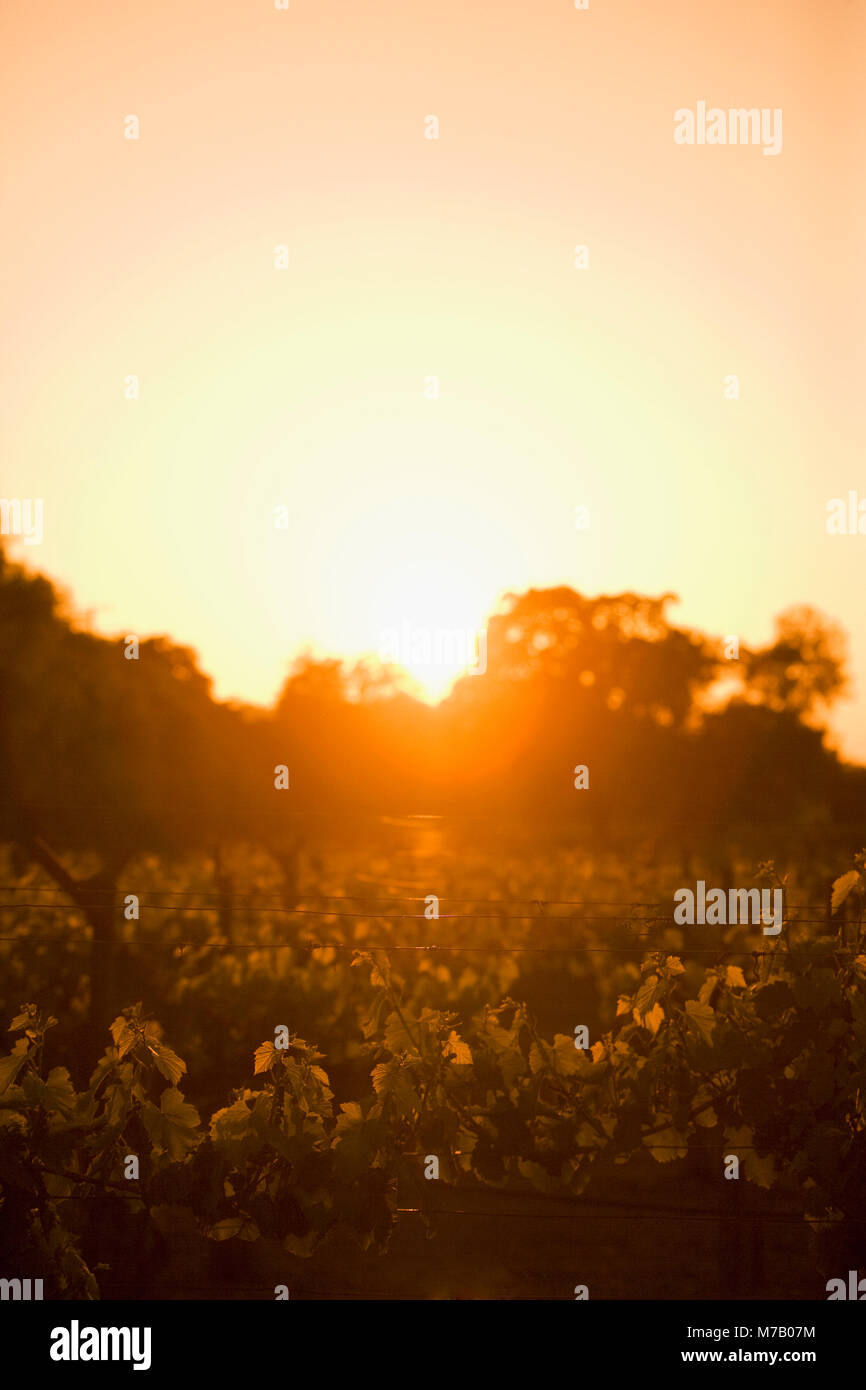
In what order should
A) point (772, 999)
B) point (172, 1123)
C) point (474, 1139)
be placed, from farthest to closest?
point (772, 999), point (474, 1139), point (172, 1123)

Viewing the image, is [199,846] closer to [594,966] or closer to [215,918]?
[215,918]

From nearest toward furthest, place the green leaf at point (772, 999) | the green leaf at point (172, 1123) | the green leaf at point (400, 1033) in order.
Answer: the green leaf at point (172, 1123) → the green leaf at point (400, 1033) → the green leaf at point (772, 999)

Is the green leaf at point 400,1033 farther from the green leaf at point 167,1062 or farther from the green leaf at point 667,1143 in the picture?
the green leaf at point 667,1143

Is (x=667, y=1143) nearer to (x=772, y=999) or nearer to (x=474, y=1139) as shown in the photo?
(x=772, y=999)

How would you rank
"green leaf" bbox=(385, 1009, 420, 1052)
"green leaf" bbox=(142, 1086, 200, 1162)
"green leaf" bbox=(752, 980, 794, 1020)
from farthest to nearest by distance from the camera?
"green leaf" bbox=(752, 980, 794, 1020) → "green leaf" bbox=(385, 1009, 420, 1052) → "green leaf" bbox=(142, 1086, 200, 1162)

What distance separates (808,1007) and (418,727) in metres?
6.27

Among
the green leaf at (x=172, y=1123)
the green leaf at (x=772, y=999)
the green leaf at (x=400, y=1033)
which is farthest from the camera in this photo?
the green leaf at (x=772, y=999)

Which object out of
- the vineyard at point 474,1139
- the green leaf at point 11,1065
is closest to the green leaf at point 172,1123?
the vineyard at point 474,1139

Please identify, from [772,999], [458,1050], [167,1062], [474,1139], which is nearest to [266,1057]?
[167,1062]

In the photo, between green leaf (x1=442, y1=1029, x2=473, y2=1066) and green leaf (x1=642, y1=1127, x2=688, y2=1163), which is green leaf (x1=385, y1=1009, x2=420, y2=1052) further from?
green leaf (x1=642, y1=1127, x2=688, y2=1163)

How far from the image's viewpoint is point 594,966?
7.31m

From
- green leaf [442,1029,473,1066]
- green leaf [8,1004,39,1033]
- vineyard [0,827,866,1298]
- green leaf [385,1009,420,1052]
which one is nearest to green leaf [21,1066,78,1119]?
vineyard [0,827,866,1298]

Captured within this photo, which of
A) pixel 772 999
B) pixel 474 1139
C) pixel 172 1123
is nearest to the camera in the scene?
pixel 172 1123
